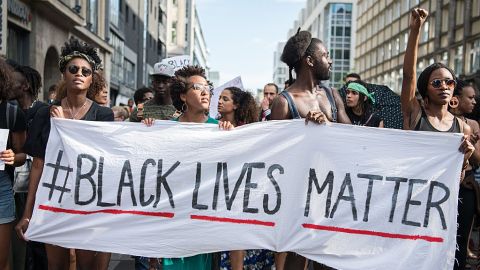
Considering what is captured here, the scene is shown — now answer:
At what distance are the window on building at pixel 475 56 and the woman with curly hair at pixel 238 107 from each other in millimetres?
21410

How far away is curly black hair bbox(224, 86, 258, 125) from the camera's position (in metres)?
5.25

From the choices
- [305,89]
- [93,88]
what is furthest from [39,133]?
[305,89]

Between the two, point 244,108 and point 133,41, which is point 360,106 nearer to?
point 244,108

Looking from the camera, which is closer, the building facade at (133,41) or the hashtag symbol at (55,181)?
the hashtag symbol at (55,181)

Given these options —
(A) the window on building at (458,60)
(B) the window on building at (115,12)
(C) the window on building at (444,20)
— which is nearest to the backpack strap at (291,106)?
(B) the window on building at (115,12)

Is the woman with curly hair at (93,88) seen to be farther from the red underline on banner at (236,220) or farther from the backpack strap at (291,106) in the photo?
the backpack strap at (291,106)

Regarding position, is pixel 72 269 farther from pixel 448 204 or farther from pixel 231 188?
pixel 448 204

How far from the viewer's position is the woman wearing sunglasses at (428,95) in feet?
12.0

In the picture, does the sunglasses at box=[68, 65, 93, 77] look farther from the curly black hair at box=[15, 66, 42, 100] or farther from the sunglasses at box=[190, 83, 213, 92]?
the curly black hair at box=[15, 66, 42, 100]

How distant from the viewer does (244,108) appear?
207 inches

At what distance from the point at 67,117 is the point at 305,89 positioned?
168 centimetres

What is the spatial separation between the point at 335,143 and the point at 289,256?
85 centimetres

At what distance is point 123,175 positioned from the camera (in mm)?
3779

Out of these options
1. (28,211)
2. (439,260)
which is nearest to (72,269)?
(28,211)
